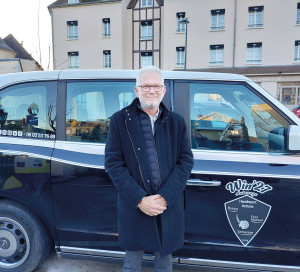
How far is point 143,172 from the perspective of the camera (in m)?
1.58

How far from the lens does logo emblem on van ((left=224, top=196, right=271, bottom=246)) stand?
192cm

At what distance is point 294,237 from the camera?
194cm

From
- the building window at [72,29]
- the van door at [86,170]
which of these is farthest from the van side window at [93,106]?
the building window at [72,29]

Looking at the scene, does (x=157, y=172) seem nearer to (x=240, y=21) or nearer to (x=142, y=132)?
(x=142, y=132)

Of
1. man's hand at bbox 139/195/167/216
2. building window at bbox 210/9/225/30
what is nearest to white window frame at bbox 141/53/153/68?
building window at bbox 210/9/225/30

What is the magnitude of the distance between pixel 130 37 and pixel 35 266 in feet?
79.6

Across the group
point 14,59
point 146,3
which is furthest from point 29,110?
point 146,3

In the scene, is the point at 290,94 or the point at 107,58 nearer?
the point at 290,94

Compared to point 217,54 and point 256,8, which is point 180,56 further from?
point 256,8

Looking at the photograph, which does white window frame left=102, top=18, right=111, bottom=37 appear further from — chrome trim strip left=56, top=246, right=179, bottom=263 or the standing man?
the standing man

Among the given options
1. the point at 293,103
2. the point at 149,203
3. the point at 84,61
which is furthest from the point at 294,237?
the point at 84,61

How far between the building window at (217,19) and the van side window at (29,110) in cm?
2151

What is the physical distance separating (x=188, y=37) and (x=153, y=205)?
70.9 ft

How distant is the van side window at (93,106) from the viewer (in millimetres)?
2158
